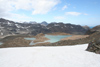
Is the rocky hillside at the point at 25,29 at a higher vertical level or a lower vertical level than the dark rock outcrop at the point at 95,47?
higher

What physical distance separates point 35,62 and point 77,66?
2676mm

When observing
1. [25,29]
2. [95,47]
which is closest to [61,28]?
[25,29]

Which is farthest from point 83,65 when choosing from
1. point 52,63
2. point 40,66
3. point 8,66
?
point 8,66

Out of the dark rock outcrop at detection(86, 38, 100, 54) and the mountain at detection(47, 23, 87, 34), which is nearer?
the dark rock outcrop at detection(86, 38, 100, 54)

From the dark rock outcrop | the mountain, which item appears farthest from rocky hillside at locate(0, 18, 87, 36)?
the dark rock outcrop

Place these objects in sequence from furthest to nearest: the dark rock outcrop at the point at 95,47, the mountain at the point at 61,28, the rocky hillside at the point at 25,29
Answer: the mountain at the point at 61,28
the rocky hillside at the point at 25,29
the dark rock outcrop at the point at 95,47

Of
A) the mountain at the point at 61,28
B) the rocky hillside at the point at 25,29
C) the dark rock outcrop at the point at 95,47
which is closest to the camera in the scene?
the dark rock outcrop at the point at 95,47

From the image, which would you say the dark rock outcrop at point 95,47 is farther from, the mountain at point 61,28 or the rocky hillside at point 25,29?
the mountain at point 61,28

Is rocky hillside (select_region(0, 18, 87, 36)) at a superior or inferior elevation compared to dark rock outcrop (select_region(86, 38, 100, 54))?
superior

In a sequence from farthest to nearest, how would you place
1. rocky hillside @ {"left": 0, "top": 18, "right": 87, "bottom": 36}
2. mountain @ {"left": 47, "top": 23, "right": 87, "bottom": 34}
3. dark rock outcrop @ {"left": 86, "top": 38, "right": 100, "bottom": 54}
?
mountain @ {"left": 47, "top": 23, "right": 87, "bottom": 34}
rocky hillside @ {"left": 0, "top": 18, "right": 87, "bottom": 36}
dark rock outcrop @ {"left": 86, "top": 38, "right": 100, "bottom": 54}

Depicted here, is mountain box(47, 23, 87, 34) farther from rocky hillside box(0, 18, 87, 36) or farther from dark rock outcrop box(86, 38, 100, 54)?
dark rock outcrop box(86, 38, 100, 54)

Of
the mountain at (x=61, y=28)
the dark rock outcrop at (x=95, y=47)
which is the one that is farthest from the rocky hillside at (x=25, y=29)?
Result: the dark rock outcrop at (x=95, y=47)

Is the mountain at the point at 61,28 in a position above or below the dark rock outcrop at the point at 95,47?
above

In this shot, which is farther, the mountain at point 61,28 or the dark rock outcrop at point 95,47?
the mountain at point 61,28
